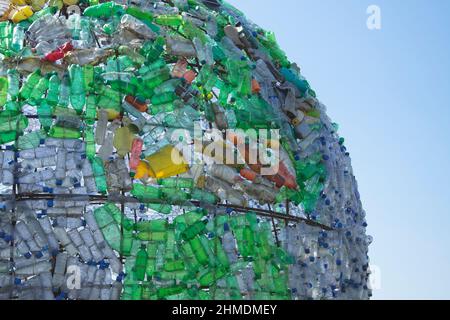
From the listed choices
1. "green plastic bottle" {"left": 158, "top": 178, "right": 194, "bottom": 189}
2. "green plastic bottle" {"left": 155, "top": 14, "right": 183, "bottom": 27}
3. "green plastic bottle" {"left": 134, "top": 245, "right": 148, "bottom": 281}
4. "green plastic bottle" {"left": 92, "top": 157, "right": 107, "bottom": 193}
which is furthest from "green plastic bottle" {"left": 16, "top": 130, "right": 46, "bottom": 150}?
"green plastic bottle" {"left": 155, "top": 14, "right": 183, "bottom": 27}

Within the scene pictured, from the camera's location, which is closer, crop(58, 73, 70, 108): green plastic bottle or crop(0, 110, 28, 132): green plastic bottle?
crop(0, 110, 28, 132): green plastic bottle

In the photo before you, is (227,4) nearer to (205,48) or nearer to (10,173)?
(205,48)

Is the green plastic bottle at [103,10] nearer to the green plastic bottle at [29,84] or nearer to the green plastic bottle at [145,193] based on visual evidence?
the green plastic bottle at [29,84]

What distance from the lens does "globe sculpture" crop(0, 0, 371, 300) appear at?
10891 mm

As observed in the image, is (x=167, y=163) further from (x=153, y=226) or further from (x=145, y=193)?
(x=153, y=226)

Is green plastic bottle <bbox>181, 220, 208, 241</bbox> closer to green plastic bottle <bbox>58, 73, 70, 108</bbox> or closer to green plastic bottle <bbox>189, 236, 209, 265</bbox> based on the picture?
green plastic bottle <bbox>189, 236, 209, 265</bbox>

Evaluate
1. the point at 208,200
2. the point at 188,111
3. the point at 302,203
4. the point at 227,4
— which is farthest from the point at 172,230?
the point at 227,4

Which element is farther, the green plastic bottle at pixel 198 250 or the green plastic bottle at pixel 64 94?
the green plastic bottle at pixel 64 94

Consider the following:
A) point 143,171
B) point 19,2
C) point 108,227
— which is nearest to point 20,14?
point 19,2

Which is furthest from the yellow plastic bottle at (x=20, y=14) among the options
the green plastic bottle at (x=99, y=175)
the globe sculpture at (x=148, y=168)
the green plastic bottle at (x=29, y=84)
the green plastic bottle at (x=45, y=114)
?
the green plastic bottle at (x=99, y=175)

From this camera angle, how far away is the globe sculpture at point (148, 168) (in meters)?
10.9

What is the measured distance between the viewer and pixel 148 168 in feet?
37.1

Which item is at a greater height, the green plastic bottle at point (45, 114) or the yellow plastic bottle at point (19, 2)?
the yellow plastic bottle at point (19, 2)

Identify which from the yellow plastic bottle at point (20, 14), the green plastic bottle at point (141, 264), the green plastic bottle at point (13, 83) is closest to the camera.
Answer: the green plastic bottle at point (141, 264)
